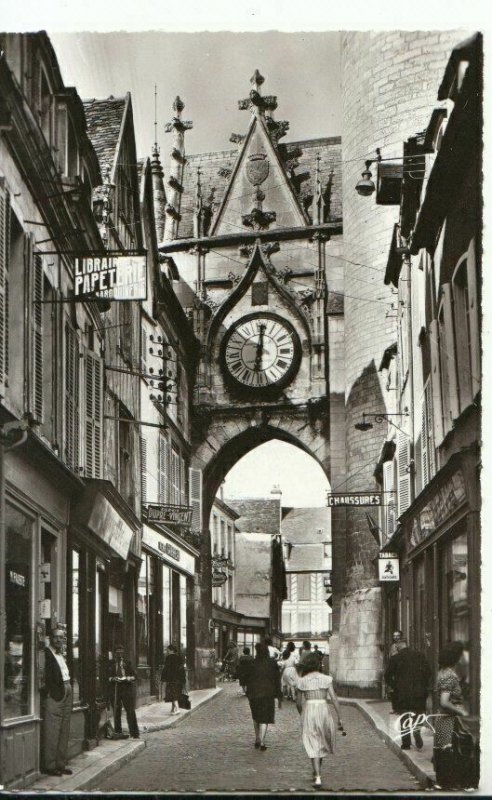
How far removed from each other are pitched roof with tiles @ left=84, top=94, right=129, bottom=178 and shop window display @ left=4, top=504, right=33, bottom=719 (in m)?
5.05

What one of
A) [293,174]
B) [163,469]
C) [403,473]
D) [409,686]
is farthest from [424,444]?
[293,174]

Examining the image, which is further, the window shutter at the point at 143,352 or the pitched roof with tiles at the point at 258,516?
the pitched roof with tiles at the point at 258,516

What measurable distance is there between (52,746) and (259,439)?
1883 cm

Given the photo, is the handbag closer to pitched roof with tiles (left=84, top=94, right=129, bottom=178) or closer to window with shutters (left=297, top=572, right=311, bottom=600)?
pitched roof with tiles (left=84, top=94, right=129, bottom=178)

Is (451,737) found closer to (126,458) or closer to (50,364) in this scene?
(50,364)


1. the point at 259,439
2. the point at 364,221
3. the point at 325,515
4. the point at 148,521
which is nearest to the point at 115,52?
the point at 148,521

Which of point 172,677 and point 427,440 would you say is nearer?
point 427,440

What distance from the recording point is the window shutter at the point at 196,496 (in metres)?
27.7

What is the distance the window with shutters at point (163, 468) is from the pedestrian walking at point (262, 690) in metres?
8.03

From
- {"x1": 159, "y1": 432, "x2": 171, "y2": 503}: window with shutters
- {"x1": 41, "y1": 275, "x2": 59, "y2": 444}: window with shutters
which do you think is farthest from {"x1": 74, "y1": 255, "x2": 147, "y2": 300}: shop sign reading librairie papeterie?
{"x1": 159, "y1": 432, "x2": 171, "y2": 503}: window with shutters

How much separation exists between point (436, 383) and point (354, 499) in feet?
24.6

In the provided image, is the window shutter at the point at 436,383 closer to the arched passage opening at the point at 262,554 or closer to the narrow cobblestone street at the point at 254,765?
the narrow cobblestone street at the point at 254,765

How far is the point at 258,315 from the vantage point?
27844mm

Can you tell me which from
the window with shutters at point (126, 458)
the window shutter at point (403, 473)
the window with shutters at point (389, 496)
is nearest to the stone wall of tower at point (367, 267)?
the window with shutters at point (389, 496)
